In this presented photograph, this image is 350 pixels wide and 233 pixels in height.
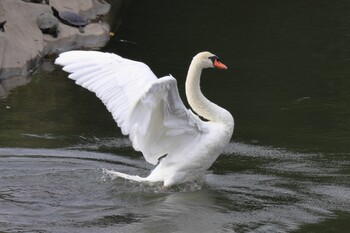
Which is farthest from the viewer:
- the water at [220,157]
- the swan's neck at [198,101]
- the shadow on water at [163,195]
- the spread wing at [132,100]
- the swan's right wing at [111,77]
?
the swan's neck at [198,101]

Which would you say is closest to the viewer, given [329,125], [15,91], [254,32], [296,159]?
[296,159]

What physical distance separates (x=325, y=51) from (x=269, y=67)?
6.14ft

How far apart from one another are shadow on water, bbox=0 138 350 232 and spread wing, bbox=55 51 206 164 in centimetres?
51

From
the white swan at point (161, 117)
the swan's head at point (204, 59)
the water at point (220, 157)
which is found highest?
the swan's head at point (204, 59)

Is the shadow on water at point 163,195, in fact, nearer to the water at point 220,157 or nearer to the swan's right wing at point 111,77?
the water at point 220,157

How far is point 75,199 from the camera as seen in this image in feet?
25.7

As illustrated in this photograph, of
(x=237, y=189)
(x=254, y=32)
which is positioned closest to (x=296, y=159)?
(x=237, y=189)

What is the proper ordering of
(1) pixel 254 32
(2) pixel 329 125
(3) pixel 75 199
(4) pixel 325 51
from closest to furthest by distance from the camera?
1. (3) pixel 75 199
2. (2) pixel 329 125
3. (4) pixel 325 51
4. (1) pixel 254 32

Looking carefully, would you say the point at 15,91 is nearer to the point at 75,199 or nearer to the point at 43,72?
the point at 43,72

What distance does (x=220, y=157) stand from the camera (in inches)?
379

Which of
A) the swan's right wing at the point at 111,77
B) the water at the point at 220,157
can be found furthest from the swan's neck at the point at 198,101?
the water at the point at 220,157

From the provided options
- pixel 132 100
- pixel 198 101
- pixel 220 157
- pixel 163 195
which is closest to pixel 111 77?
pixel 132 100

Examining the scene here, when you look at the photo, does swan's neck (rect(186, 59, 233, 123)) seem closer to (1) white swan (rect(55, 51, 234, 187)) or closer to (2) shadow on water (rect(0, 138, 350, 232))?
(1) white swan (rect(55, 51, 234, 187))

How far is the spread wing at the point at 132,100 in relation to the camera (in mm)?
7648
